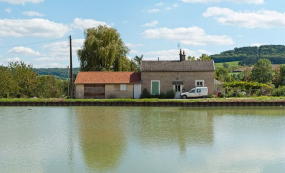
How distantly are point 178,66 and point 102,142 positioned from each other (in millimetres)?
22837

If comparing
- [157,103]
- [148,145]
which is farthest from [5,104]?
[148,145]

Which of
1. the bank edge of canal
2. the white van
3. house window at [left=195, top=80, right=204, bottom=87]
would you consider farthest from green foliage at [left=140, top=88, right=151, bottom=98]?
house window at [left=195, top=80, right=204, bottom=87]

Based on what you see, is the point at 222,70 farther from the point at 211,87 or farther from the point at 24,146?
the point at 24,146

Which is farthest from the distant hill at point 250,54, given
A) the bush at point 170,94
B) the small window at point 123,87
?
the small window at point 123,87

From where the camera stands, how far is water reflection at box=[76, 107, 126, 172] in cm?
1039

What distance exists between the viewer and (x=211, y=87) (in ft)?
114

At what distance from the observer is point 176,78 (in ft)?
114

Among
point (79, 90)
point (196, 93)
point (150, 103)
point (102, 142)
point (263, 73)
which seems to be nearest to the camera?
point (102, 142)

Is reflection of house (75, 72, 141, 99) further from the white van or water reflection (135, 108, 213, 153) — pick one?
water reflection (135, 108, 213, 153)

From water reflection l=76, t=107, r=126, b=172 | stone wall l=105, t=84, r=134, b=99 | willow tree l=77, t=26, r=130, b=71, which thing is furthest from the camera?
willow tree l=77, t=26, r=130, b=71

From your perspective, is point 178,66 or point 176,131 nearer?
point 176,131

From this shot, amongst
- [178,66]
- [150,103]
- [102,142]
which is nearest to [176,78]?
[178,66]

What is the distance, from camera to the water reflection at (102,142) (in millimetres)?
10391

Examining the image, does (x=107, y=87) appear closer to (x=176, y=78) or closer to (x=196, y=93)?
(x=176, y=78)
